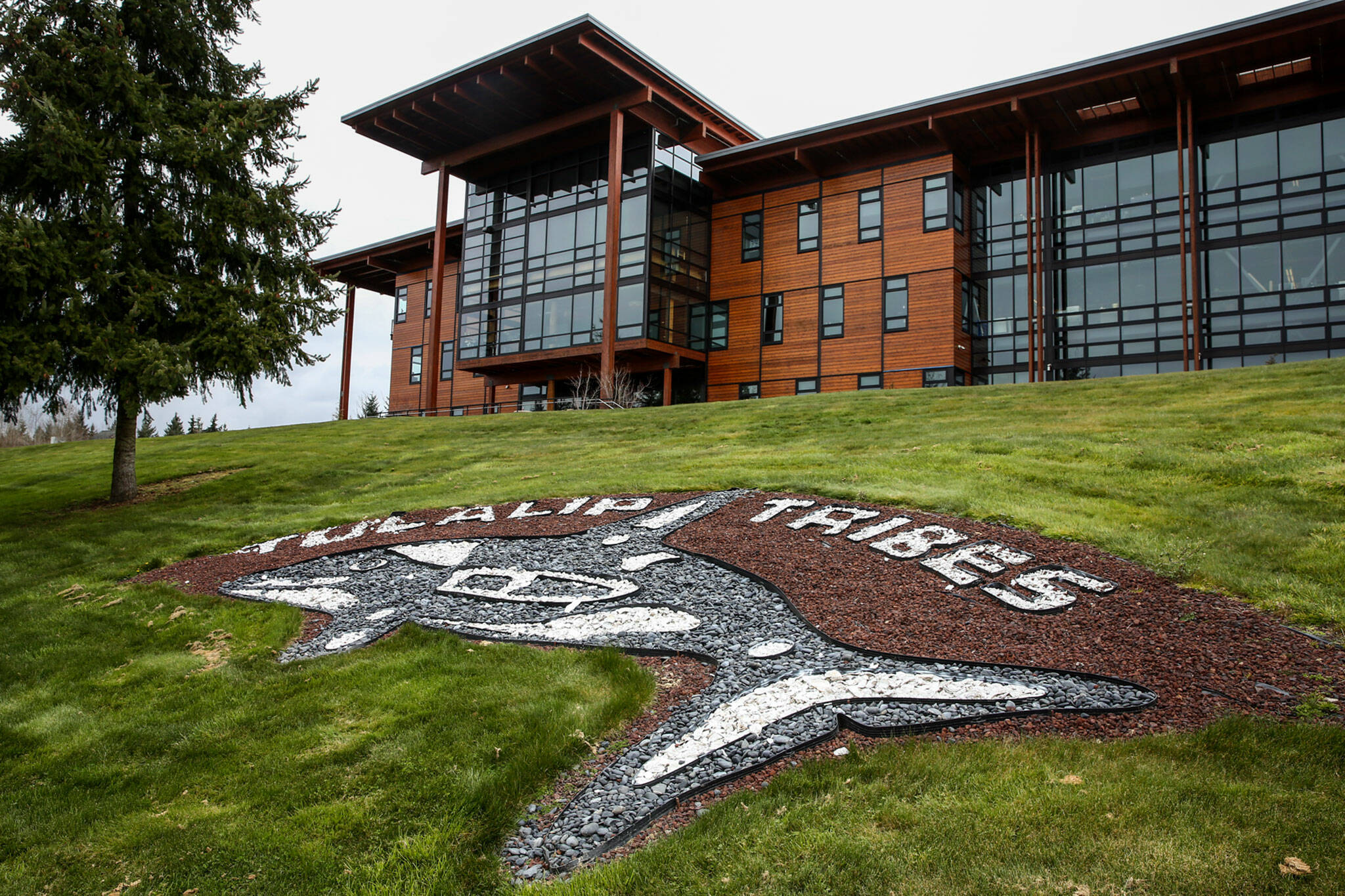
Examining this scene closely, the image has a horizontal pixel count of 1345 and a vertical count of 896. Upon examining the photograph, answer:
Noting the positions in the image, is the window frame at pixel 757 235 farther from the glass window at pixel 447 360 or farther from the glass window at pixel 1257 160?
the glass window at pixel 447 360

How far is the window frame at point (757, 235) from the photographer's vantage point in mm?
30172

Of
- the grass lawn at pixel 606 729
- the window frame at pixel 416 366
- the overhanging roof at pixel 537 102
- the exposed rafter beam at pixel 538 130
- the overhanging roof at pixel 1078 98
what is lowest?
the grass lawn at pixel 606 729

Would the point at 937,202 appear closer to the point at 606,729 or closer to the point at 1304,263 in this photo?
the point at 1304,263

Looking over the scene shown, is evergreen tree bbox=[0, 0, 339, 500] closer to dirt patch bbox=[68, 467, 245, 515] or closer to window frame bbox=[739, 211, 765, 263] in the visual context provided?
dirt patch bbox=[68, 467, 245, 515]

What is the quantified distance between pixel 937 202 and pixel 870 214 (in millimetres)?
2232

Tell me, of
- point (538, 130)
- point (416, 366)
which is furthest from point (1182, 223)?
point (416, 366)

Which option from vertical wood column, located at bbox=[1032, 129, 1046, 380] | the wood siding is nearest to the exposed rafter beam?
the wood siding

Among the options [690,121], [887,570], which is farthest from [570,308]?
[887,570]

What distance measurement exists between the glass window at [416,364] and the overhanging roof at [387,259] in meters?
4.05

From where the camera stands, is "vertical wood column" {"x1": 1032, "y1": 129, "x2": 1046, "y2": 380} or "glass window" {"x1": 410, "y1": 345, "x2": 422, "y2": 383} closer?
"vertical wood column" {"x1": 1032, "y1": 129, "x2": 1046, "y2": 380}

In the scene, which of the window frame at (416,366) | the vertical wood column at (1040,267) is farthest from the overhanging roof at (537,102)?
the vertical wood column at (1040,267)

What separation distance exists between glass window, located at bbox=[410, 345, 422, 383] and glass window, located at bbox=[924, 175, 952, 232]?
24775 millimetres

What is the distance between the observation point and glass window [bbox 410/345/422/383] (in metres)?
40.5

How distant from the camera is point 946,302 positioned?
26.0 metres
